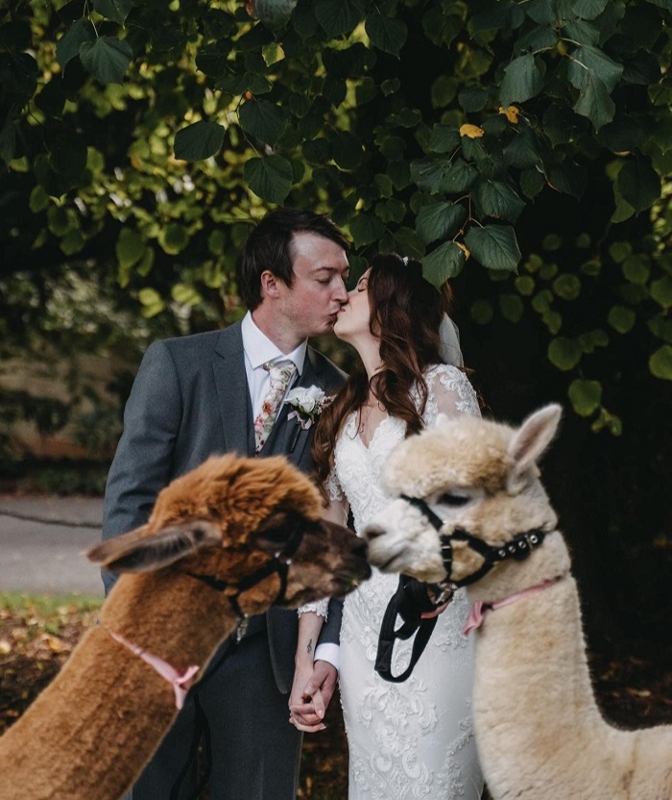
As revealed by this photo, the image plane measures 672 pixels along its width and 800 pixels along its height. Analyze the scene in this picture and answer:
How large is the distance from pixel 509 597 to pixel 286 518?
52cm

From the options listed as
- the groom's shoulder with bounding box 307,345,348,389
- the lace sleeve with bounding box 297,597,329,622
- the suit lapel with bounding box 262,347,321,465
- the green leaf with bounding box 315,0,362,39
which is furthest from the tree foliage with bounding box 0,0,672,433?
the lace sleeve with bounding box 297,597,329,622

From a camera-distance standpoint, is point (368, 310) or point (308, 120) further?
point (308, 120)

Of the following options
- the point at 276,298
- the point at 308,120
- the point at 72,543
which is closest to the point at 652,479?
the point at 308,120

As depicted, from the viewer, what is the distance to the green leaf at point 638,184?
3.32 metres

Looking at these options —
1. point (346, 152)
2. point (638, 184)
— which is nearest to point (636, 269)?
point (346, 152)

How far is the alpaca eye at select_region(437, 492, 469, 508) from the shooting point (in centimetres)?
247

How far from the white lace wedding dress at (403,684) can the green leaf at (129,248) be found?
2527 millimetres

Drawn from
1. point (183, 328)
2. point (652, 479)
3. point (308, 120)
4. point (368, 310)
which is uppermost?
point (308, 120)

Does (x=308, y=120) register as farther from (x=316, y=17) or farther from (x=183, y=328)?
(x=183, y=328)

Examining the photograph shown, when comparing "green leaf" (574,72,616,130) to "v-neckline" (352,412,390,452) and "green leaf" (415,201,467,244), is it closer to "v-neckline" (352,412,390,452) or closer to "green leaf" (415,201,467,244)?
"green leaf" (415,201,467,244)

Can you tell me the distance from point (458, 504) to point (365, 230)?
1703 millimetres

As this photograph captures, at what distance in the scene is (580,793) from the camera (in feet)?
7.73

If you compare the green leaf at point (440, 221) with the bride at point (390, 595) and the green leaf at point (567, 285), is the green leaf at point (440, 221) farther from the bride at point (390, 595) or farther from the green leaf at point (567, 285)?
the green leaf at point (567, 285)

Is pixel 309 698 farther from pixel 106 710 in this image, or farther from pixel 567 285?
pixel 567 285
